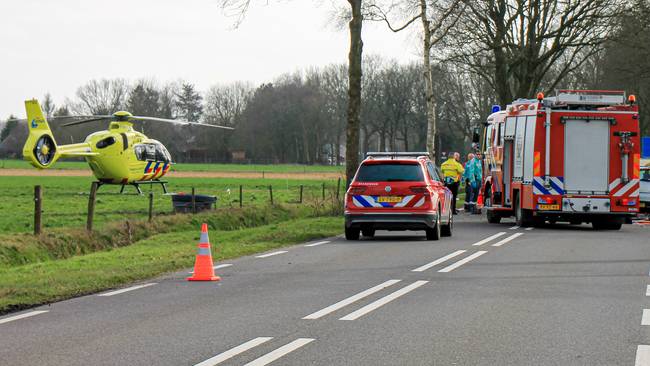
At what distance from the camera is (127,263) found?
15.9 metres

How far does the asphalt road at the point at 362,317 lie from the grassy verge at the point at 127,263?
468 millimetres

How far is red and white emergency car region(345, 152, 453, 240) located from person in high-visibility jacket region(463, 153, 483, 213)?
11.5 metres

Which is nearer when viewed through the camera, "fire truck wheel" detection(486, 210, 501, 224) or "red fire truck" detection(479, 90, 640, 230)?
"red fire truck" detection(479, 90, 640, 230)

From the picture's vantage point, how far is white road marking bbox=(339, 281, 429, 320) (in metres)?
10.0

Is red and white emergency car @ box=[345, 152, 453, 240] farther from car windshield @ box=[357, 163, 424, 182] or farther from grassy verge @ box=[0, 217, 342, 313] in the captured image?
grassy verge @ box=[0, 217, 342, 313]

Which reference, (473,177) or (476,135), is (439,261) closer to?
(476,135)

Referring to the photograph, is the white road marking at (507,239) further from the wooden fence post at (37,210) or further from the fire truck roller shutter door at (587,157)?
the wooden fence post at (37,210)

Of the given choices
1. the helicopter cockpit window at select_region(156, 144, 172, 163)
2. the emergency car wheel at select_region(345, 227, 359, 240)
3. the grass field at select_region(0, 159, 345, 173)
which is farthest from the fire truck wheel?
the grass field at select_region(0, 159, 345, 173)

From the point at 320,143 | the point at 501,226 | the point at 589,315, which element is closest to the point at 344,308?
the point at 589,315

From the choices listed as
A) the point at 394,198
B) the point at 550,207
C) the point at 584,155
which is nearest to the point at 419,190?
the point at 394,198

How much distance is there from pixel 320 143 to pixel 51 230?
343 ft

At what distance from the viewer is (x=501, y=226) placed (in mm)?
26516

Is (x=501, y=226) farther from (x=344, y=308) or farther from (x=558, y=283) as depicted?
(x=344, y=308)

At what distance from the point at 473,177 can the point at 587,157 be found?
767 centimetres
